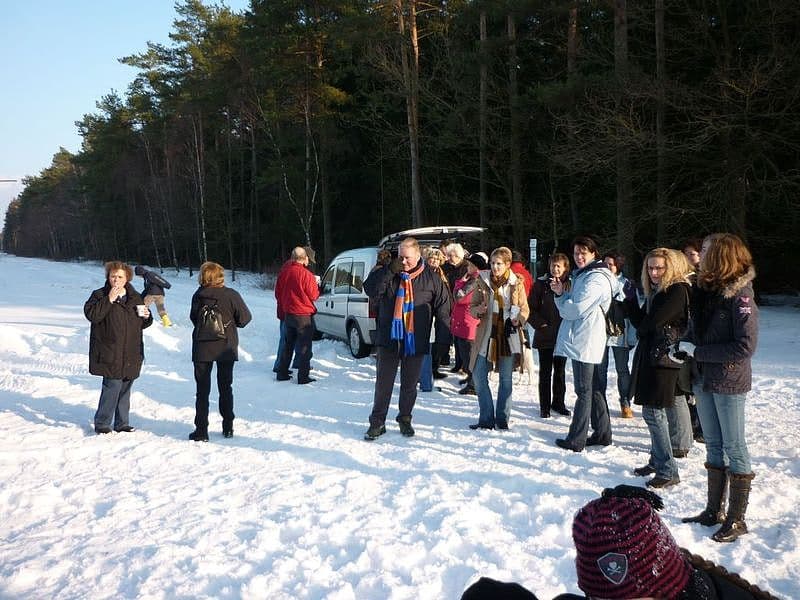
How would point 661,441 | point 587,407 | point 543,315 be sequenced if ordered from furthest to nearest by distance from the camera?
point 543,315 < point 587,407 < point 661,441

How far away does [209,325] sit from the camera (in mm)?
6625

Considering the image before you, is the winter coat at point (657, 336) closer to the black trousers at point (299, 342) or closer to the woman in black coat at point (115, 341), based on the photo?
the woman in black coat at point (115, 341)

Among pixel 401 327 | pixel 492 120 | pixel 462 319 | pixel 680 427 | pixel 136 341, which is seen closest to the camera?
pixel 680 427

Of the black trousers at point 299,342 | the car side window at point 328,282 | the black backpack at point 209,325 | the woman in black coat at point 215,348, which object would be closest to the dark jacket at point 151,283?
the woman in black coat at point 215,348

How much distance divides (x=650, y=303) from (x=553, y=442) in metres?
1.96

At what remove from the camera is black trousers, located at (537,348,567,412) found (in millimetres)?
7387

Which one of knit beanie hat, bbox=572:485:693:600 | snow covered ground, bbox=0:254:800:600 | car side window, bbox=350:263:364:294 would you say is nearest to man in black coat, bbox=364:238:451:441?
snow covered ground, bbox=0:254:800:600

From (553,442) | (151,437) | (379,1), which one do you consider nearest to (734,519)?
(553,442)

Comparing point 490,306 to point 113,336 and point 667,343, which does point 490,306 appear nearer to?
point 667,343

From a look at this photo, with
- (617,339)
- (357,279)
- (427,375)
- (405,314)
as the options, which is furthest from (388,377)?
(357,279)

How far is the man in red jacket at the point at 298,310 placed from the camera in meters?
9.69

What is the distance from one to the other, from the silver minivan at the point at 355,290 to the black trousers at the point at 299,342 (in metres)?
1.21

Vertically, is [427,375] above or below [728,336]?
below

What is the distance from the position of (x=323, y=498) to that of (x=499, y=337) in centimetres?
278
